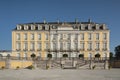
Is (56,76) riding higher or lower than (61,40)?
lower

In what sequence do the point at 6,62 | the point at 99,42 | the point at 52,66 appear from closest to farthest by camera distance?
the point at 6,62, the point at 52,66, the point at 99,42

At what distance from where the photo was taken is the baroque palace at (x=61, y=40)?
61781 mm

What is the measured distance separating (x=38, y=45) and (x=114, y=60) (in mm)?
21230

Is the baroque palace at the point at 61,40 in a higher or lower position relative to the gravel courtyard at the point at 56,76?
higher

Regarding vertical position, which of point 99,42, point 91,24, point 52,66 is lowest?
point 52,66

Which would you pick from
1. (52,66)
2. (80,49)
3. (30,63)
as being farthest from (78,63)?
(80,49)

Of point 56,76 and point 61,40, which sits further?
point 61,40

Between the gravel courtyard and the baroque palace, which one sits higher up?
the baroque palace

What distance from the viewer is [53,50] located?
205 feet

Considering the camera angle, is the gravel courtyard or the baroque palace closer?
the gravel courtyard

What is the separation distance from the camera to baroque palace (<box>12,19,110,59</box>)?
61781 mm

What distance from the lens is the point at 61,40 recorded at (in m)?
62.7

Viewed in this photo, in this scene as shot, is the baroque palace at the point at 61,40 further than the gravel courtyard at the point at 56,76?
Yes

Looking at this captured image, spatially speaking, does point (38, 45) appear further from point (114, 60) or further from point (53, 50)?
point (114, 60)
